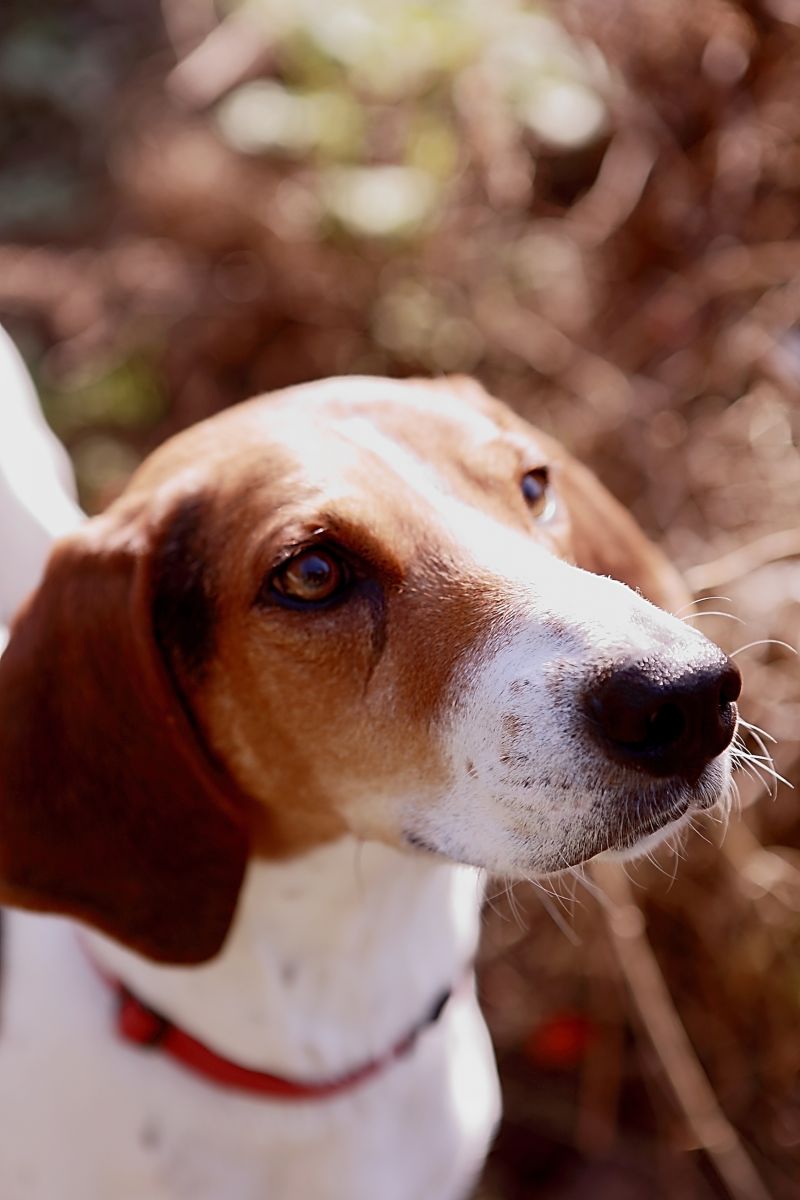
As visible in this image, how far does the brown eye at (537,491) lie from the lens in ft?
7.88

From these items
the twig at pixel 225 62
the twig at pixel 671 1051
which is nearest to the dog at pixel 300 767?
the twig at pixel 671 1051

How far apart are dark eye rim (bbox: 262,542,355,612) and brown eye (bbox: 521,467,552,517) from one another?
452mm

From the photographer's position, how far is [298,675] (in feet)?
6.96

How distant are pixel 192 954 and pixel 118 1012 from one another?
0.33 metres

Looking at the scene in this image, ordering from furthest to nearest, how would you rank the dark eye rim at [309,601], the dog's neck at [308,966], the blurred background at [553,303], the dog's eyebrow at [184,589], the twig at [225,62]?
1. the twig at [225,62]
2. the blurred background at [553,303]
3. the dog's neck at [308,966]
4. the dog's eyebrow at [184,589]
5. the dark eye rim at [309,601]

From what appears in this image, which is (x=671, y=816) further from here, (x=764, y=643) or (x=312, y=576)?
(x=764, y=643)

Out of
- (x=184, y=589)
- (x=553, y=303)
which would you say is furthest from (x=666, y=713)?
(x=553, y=303)

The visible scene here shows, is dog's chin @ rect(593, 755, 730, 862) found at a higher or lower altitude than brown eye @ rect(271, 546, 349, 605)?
lower

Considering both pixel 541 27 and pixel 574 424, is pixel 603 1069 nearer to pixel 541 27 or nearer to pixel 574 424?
pixel 574 424

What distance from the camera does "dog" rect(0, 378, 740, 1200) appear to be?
1.91 m

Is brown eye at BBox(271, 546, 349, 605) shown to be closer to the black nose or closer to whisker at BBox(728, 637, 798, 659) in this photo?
the black nose

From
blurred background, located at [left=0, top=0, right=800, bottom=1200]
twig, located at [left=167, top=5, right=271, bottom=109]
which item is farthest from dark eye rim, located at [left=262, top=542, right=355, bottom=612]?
twig, located at [left=167, top=5, right=271, bottom=109]

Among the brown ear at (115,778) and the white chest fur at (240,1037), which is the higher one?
the brown ear at (115,778)

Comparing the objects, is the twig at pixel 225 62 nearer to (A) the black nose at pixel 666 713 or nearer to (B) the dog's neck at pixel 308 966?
(B) the dog's neck at pixel 308 966
